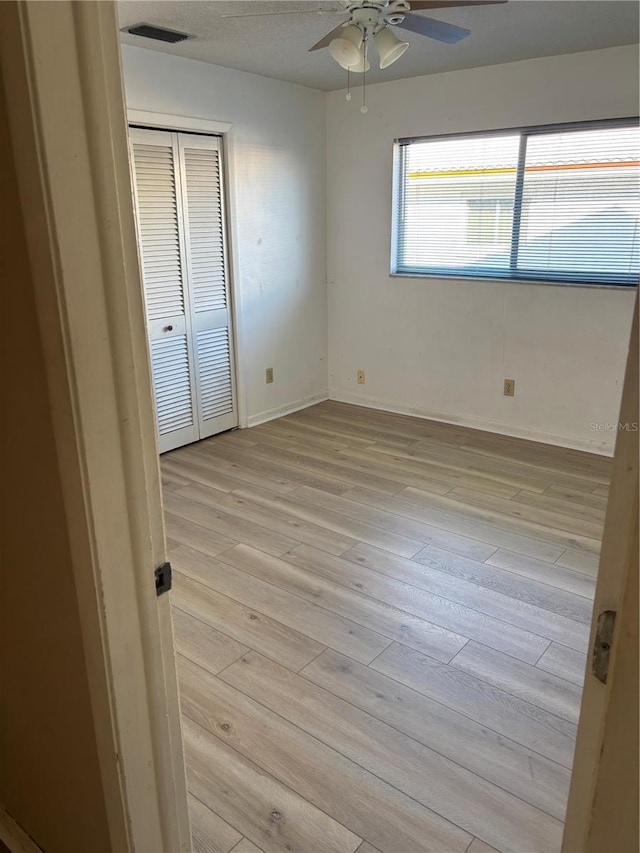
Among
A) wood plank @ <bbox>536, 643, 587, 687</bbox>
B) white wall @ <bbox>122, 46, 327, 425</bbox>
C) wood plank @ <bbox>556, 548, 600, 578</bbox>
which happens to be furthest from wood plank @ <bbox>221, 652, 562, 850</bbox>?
white wall @ <bbox>122, 46, 327, 425</bbox>

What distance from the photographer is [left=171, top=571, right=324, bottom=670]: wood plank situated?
2.27m

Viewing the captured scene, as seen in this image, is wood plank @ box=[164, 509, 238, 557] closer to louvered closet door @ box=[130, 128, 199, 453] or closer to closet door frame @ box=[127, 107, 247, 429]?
louvered closet door @ box=[130, 128, 199, 453]

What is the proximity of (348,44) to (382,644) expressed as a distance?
227 cm

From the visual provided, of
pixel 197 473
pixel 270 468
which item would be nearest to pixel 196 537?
pixel 197 473

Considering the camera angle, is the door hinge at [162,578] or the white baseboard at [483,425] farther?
the white baseboard at [483,425]

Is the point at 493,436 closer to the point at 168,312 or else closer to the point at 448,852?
the point at 168,312

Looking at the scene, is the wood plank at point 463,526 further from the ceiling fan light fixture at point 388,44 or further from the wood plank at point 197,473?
the ceiling fan light fixture at point 388,44

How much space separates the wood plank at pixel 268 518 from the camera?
9.98 ft

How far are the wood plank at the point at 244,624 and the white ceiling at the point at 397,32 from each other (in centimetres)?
242

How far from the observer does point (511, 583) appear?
2.69 metres

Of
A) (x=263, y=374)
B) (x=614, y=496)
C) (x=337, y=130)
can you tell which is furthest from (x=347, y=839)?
(x=337, y=130)

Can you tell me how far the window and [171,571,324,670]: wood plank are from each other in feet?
9.16

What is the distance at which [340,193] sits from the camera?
488cm

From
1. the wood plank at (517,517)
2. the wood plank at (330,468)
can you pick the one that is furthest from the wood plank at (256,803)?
the wood plank at (330,468)
